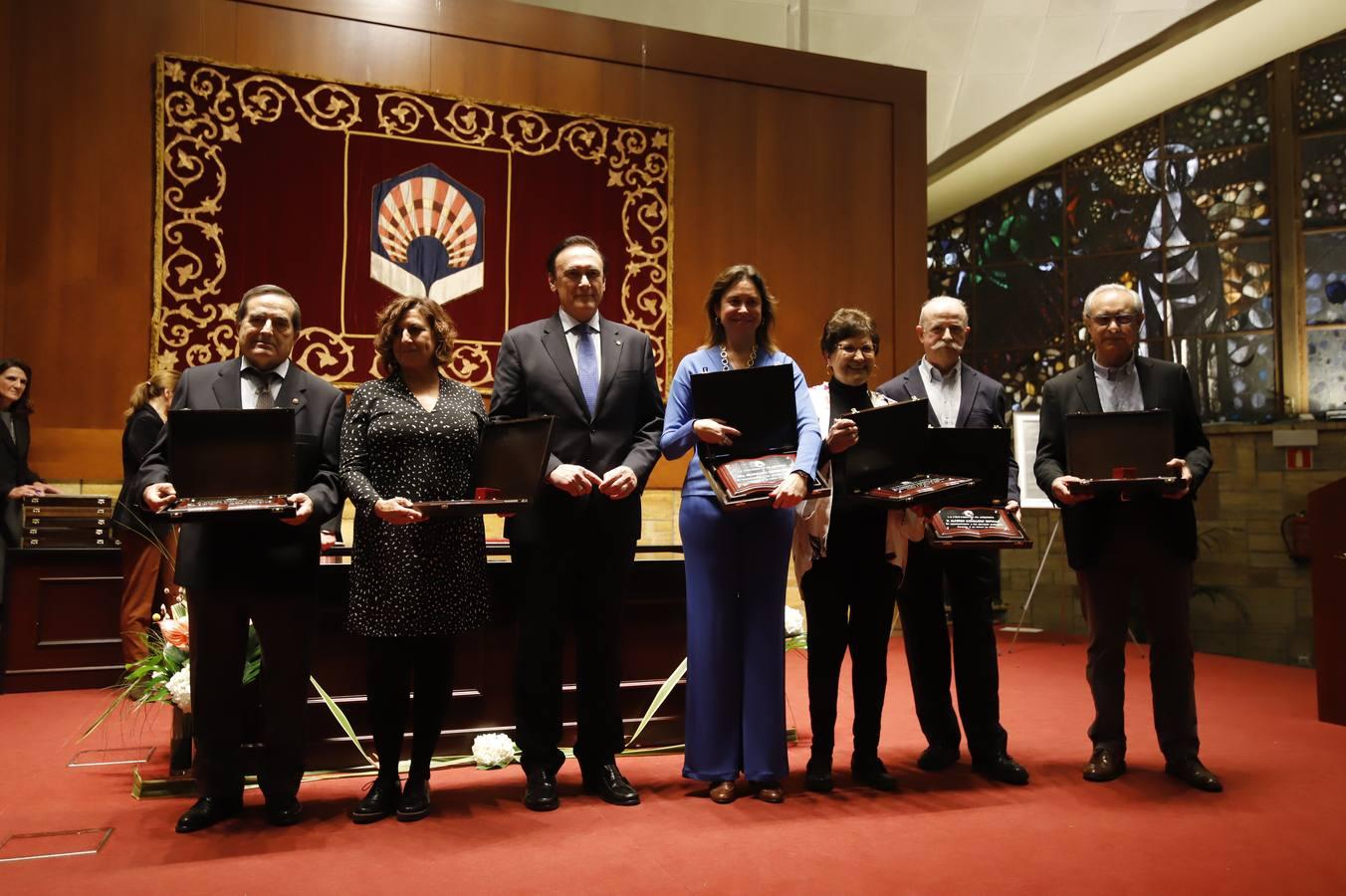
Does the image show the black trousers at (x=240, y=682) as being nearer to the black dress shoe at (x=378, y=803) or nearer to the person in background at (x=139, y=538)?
the black dress shoe at (x=378, y=803)

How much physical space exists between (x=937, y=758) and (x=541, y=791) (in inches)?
52.1

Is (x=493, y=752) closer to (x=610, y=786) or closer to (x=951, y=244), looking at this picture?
(x=610, y=786)

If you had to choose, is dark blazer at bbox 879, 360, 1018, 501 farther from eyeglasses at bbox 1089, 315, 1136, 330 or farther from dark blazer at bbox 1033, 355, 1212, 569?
eyeglasses at bbox 1089, 315, 1136, 330

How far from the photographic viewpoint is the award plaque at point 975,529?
3.14 metres

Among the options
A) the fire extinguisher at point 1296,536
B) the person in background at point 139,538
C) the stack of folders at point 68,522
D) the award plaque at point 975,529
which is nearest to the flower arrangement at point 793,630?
the award plaque at point 975,529

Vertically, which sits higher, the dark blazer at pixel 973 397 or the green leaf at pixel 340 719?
the dark blazer at pixel 973 397

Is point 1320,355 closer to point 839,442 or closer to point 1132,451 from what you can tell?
point 1132,451

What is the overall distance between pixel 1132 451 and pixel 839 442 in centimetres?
93

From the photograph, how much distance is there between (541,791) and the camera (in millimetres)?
2910

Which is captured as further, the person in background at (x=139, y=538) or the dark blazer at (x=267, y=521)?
the person in background at (x=139, y=538)

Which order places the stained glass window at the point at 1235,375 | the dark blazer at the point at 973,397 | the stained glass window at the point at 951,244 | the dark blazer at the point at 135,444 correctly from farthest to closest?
the stained glass window at the point at 951,244
the stained glass window at the point at 1235,375
the dark blazer at the point at 135,444
the dark blazer at the point at 973,397

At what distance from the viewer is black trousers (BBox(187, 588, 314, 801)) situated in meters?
2.73

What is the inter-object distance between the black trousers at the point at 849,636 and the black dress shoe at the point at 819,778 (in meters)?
0.02

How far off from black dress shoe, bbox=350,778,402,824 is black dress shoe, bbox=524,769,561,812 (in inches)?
14.1
